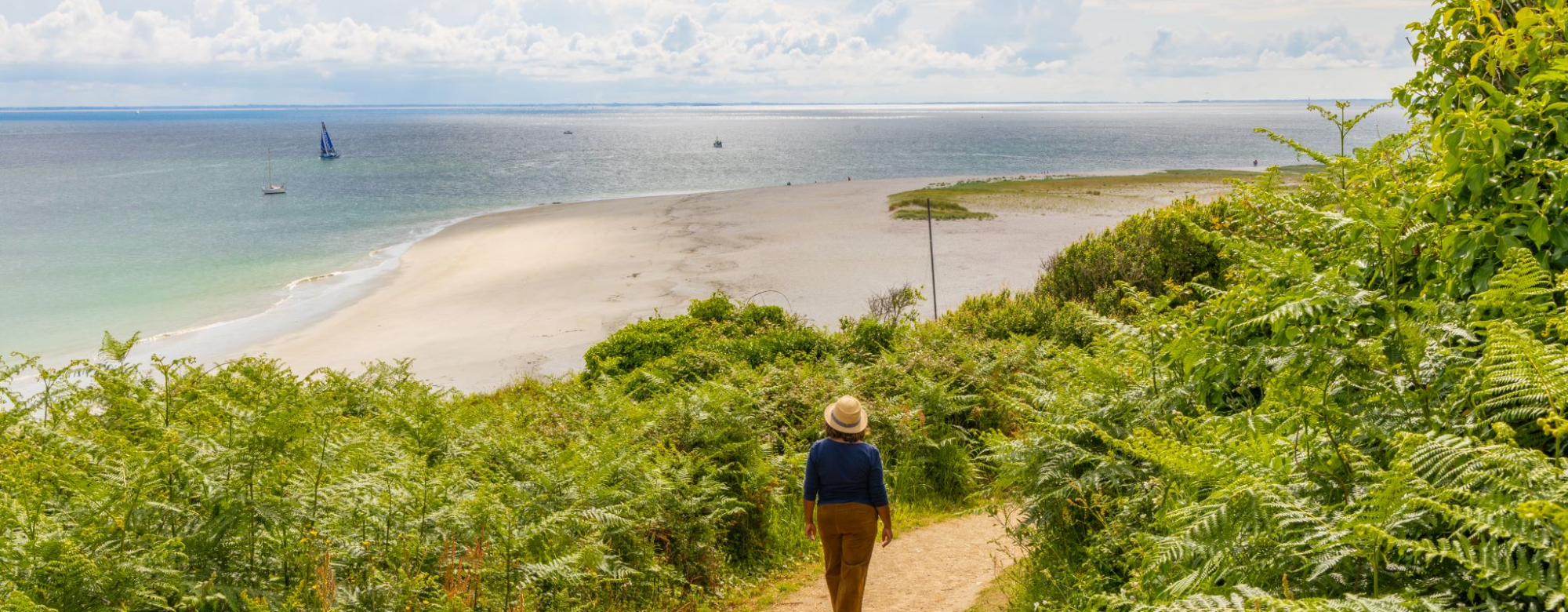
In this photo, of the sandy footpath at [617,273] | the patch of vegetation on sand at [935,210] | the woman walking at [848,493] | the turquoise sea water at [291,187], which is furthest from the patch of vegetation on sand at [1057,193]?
the woman walking at [848,493]

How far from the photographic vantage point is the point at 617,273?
35.7 metres

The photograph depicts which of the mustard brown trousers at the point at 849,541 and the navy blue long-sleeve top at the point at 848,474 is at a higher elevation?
the navy blue long-sleeve top at the point at 848,474

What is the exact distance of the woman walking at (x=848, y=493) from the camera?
6.34 metres

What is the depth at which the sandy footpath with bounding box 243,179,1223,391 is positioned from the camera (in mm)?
25203

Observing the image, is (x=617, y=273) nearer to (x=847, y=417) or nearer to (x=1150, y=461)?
(x=847, y=417)

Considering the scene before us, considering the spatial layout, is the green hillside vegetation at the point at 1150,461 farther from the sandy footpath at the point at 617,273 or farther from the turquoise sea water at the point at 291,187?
the turquoise sea water at the point at 291,187

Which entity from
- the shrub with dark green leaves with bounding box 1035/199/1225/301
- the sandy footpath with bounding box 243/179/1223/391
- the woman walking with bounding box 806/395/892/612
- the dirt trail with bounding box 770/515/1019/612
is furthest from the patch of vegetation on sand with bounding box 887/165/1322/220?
the woman walking with bounding box 806/395/892/612

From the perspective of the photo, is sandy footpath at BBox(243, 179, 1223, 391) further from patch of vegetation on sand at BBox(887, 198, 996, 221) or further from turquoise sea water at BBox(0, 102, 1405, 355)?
turquoise sea water at BBox(0, 102, 1405, 355)

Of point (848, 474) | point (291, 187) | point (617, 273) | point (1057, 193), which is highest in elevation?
point (291, 187)

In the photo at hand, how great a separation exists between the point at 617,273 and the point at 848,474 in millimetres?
30181

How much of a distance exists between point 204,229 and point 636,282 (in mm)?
31000

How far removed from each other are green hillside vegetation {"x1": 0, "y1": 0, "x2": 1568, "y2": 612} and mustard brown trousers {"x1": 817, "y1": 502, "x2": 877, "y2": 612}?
1035 mm

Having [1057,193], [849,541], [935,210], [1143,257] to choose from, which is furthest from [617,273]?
[1057,193]

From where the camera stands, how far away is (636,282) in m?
33.4
